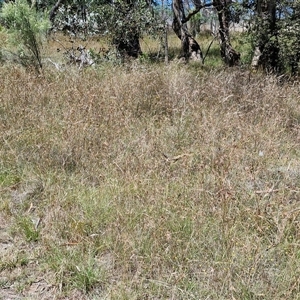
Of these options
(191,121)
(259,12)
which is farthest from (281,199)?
(259,12)

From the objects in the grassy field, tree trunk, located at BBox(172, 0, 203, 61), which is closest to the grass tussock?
the grassy field

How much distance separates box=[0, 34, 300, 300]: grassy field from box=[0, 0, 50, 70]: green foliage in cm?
133

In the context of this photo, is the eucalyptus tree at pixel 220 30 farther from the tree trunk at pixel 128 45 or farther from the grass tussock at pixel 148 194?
the grass tussock at pixel 148 194

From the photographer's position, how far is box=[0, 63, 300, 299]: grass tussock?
179 centimetres

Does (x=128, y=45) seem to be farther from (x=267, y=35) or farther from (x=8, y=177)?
(x=8, y=177)

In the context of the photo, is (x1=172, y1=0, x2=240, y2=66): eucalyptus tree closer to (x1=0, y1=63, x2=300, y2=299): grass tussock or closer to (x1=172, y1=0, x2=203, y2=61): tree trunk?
(x1=172, y1=0, x2=203, y2=61): tree trunk

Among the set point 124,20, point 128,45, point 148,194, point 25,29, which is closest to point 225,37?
point 128,45

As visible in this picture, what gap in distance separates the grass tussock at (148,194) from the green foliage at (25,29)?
1.31 m

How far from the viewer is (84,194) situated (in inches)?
97.2

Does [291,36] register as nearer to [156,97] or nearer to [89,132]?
[156,97]

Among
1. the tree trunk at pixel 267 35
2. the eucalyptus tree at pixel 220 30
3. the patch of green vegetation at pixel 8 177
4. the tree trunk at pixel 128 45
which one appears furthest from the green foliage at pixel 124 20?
the patch of green vegetation at pixel 8 177

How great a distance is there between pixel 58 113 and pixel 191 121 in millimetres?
1472

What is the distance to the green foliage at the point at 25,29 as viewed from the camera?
5.08 meters

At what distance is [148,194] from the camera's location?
7.66 feet
